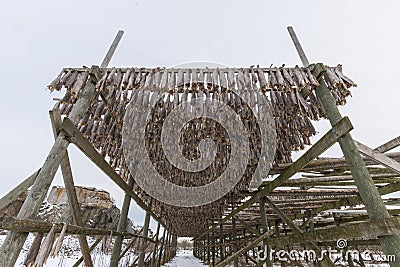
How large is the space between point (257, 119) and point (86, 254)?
9.37ft

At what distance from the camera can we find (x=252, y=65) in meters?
3.16

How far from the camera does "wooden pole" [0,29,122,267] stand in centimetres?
184

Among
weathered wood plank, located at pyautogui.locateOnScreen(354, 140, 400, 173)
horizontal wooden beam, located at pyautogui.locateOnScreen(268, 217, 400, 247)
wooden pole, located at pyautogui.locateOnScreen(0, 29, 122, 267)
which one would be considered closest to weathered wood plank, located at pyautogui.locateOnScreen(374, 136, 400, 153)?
weathered wood plank, located at pyautogui.locateOnScreen(354, 140, 400, 173)

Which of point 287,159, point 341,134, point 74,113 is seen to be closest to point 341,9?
point 287,159

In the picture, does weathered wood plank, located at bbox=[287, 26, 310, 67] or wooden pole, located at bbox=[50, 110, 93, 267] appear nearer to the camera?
wooden pole, located at bbox=[50, 110, 93, 267]

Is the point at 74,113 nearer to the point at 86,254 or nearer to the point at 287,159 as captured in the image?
the point at 86,254

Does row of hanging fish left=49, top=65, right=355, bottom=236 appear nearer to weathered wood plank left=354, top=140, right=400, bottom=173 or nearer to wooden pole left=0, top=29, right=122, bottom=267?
wooden pole left=0, top=29, right=122, bottom=267

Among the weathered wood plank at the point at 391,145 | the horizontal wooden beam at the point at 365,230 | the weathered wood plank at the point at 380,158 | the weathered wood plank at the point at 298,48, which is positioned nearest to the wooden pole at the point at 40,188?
the weathered wood plank at the point at 298,48

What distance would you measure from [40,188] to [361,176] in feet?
10.1

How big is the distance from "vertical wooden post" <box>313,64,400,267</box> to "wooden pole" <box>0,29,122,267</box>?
2831 mm

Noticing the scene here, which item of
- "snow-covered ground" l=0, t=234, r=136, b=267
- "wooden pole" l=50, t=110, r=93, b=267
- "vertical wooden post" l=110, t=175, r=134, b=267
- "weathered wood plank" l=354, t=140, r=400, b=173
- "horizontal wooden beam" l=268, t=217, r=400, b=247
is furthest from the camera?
"snow-covered ground" l=0, t=234, r=136, b=267

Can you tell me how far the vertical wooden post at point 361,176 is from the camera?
2.31 m

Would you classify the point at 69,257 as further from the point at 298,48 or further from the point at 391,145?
the point at 391,145

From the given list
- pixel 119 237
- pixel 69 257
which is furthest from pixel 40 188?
pixel 69 257
